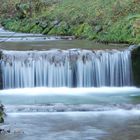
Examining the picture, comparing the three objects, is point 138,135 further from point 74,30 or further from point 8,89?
point 74,30

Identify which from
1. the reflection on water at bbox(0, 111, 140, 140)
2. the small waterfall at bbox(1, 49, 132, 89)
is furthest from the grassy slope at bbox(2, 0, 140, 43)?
the reflection on water at bbox(0, 111, 140, 140)

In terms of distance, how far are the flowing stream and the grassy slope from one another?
102 inches

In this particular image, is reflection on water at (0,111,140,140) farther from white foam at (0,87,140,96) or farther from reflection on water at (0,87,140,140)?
white foam at (0,87,140,96)

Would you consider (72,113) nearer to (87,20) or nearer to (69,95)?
(69,95)

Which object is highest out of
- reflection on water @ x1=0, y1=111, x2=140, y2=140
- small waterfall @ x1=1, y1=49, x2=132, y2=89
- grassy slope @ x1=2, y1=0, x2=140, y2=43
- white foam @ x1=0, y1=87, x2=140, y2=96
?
grassy slope @ x1=2, y1=0, x2=140, y2=43

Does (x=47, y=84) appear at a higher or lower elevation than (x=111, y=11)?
lower

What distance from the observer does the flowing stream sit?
10773mm

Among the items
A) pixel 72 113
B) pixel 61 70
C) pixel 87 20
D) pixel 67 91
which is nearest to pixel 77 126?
pixel 72 113

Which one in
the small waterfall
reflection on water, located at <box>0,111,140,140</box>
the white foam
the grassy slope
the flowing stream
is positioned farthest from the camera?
the grassy slope

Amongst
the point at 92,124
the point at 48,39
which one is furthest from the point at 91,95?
the point at 48,39

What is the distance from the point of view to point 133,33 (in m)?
19.7

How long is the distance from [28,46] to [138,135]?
955cm

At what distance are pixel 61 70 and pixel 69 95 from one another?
5.10ft

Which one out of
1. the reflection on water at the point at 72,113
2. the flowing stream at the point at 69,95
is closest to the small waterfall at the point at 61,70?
the flowing stream at the point at 69,95
